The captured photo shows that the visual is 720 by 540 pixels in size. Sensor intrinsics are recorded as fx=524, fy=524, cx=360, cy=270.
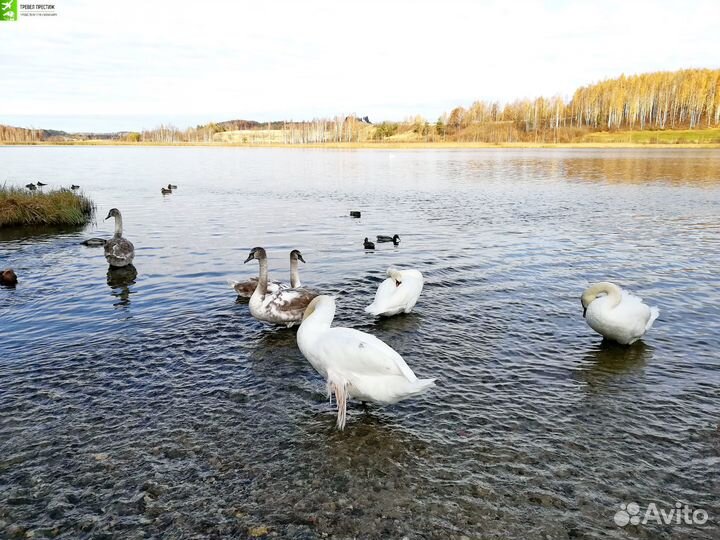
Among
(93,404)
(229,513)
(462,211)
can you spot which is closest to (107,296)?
(93,404)

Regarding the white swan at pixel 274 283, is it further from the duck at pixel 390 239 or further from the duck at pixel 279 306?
the duck at pixel 390 239

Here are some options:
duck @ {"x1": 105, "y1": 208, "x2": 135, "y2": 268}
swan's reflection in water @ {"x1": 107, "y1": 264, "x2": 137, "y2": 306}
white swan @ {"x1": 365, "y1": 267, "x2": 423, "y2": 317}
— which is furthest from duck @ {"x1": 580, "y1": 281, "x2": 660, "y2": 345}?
duck @ {"x1": 105, "y1": 208, "x2": 135, "y2": 268}

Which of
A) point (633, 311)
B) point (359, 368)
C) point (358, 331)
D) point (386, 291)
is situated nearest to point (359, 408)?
point (359, 368)

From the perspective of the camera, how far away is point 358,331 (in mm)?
6898

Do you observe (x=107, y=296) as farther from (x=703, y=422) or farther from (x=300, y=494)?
(x=703, y=422)

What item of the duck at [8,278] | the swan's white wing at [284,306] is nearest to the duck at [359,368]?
the swan's white wing at [284,306]

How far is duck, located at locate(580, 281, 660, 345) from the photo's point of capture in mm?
9188

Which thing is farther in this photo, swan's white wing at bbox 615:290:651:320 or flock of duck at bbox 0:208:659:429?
swan's white wing at bbox 615:290:651:320

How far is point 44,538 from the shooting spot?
4891 mm

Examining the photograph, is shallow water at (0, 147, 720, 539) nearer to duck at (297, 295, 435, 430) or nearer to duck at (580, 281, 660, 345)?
duck at (580, 281, 660, 345)

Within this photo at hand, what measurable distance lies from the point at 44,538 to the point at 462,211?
25.3 m

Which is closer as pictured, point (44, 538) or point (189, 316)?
point (44, 538)

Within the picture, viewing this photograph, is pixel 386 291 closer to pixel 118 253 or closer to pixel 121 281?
pixel 121 281

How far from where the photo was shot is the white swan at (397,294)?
10930 millimetres
